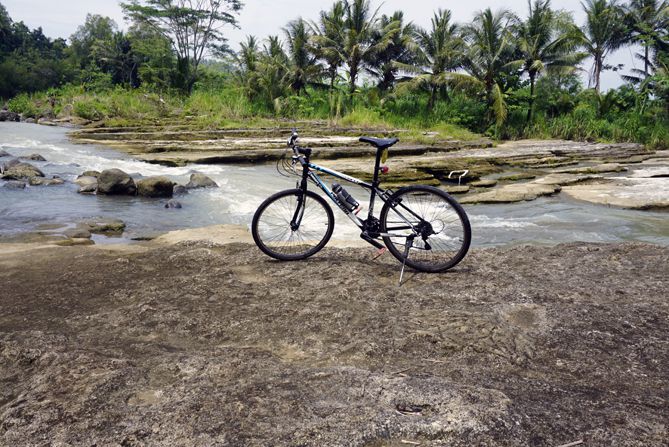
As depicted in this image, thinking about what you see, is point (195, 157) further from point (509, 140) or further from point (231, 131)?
point (509, 140)

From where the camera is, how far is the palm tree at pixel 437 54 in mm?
30750

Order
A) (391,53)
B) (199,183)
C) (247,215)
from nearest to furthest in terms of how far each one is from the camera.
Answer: (247,215), (199,183), (391,53)

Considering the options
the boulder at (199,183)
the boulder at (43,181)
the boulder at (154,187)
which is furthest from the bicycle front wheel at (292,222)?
the boulder at (43,181)

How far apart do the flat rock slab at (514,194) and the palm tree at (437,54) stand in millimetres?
19317

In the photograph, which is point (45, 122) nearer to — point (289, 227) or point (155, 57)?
point (155, 57)

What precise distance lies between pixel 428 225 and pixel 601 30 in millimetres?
36942

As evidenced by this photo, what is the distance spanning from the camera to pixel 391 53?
3431 centimetres

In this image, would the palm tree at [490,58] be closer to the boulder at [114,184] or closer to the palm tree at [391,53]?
the palm tree at [391,53]

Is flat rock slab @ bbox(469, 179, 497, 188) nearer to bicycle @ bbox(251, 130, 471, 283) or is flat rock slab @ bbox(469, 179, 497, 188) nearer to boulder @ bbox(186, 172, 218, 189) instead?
boulder @ bbox(186, 172, 218, 189)

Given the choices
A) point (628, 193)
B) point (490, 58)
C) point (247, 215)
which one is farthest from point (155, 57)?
point (628, 193)

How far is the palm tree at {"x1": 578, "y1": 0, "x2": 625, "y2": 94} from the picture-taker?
3353 centimetres

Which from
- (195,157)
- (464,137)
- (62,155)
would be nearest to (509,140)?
(464,137)

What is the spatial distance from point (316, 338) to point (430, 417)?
3.36 feet

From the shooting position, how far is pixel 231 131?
82.9ft
